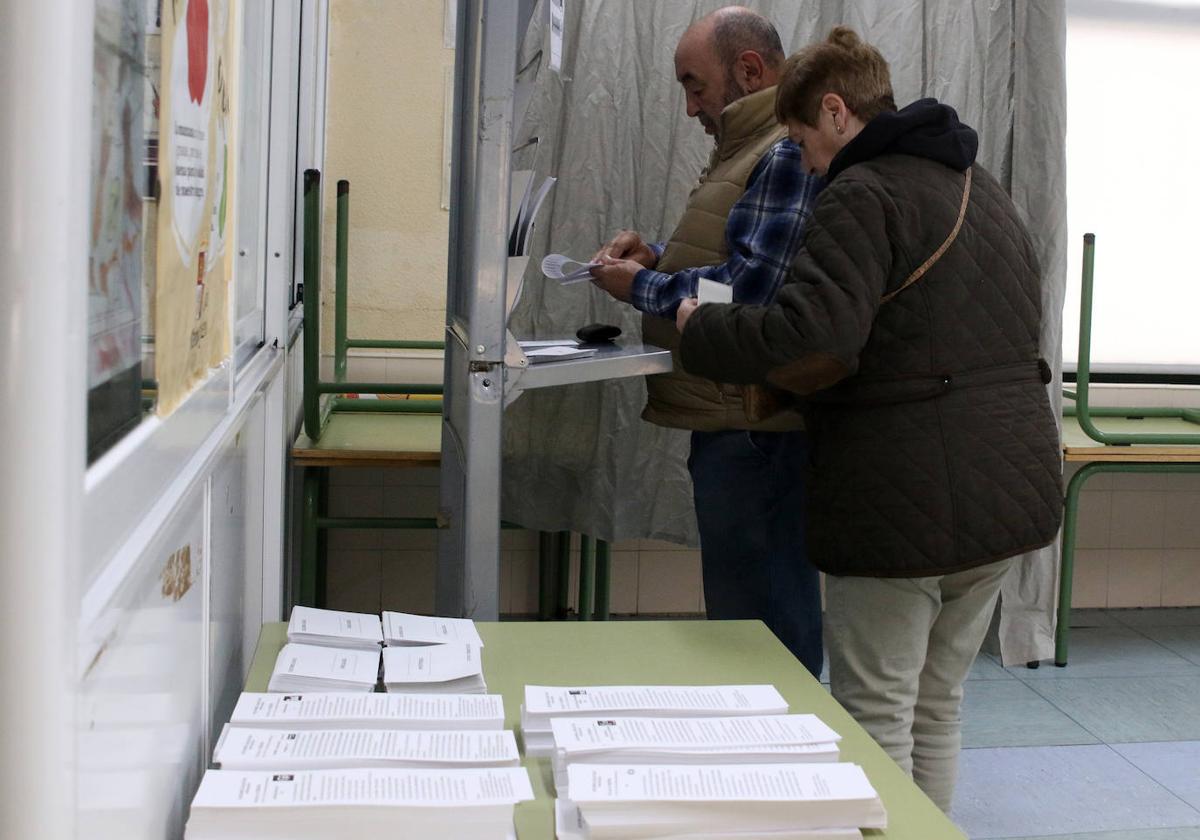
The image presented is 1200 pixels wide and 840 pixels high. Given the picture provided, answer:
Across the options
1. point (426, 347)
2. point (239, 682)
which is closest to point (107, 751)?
point (239, 682)

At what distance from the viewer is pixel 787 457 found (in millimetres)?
2117

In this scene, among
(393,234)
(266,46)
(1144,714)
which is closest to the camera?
(266,46)

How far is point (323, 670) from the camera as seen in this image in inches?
47.2

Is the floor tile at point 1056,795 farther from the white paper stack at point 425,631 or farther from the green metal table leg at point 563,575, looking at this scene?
the white paper stack at point 425,631

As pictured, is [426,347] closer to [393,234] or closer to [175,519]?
[393,234]

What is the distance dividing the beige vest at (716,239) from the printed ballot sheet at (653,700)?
0.85 metres

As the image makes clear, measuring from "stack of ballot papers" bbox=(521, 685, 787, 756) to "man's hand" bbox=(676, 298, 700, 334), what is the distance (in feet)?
2.30

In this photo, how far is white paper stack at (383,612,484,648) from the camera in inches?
52.5

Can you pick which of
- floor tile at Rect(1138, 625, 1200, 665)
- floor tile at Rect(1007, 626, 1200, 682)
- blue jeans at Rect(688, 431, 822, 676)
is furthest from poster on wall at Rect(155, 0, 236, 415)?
floor tile at Rect(1138, 625, 1200, 665)

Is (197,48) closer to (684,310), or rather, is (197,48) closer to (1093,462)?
(684,310)

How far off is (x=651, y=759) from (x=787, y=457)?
1162 millimetres

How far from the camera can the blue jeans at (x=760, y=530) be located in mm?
2127

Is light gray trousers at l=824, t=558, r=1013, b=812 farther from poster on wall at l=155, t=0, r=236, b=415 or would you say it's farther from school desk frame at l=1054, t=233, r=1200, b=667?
school desk frame at l=1054, t=233, r=1200, b=667

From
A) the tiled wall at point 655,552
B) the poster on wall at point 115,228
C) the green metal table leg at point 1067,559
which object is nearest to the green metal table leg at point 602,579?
the tiled wall at point 655,552
